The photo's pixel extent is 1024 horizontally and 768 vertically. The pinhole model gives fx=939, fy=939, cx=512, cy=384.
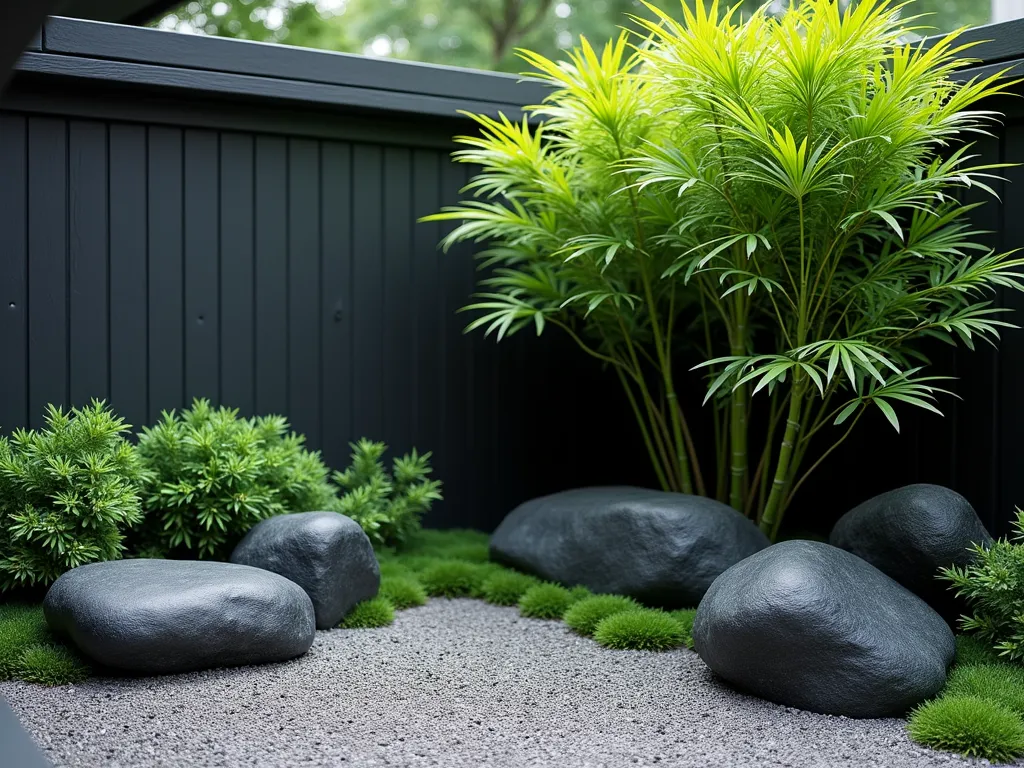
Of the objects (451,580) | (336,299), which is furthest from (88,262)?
(451,580)

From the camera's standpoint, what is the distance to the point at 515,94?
4.70 meters

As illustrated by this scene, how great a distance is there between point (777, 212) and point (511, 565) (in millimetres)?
1940

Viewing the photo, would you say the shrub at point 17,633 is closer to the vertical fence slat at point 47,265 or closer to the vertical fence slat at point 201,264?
the vertical fence slat at point 47,265

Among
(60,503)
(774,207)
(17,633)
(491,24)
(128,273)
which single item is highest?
(491,24)

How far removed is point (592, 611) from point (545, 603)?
0.27 metres

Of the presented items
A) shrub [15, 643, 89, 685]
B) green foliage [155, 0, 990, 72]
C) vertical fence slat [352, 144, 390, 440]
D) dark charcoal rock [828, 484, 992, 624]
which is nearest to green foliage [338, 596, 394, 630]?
shrub [15, 643, 89, 685]

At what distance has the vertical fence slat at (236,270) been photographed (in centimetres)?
436

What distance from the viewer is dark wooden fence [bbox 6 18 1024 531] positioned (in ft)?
12.9

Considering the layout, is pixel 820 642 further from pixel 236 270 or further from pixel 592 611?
pixel 236 270

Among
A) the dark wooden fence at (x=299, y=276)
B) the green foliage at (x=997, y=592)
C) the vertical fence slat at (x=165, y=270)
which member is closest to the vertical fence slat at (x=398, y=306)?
the dark wooden fence at (x=299, y=276)

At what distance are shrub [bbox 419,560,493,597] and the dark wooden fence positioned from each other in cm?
81

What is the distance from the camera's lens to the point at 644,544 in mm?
3699

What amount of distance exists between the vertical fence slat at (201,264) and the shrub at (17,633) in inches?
48.2

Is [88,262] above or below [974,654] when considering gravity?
above
